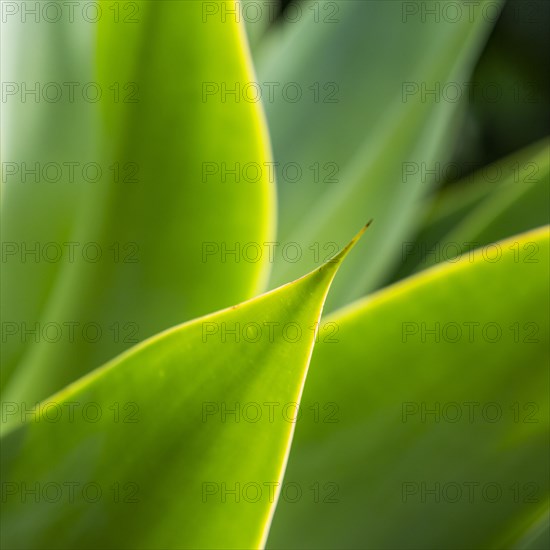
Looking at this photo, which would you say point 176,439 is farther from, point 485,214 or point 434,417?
point 485,214

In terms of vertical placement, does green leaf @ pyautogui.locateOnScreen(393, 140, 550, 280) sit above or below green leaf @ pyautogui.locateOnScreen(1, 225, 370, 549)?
above

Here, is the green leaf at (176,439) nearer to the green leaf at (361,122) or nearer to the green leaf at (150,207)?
the green leaf at (150,207)

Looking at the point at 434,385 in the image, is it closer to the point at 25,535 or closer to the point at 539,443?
the point at 539,443

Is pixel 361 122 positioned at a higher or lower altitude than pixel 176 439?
higher

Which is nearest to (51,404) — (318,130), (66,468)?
(66,468)

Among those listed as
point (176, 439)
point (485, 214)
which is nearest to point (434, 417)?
point (176, 439)

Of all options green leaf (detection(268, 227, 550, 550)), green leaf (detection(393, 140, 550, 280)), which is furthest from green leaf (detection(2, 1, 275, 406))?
green leaf (detection(393, 140, 550, 280))

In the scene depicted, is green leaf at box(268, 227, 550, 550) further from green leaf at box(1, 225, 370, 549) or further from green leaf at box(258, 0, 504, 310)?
green leaf at box(258, 0, 504, 310)
